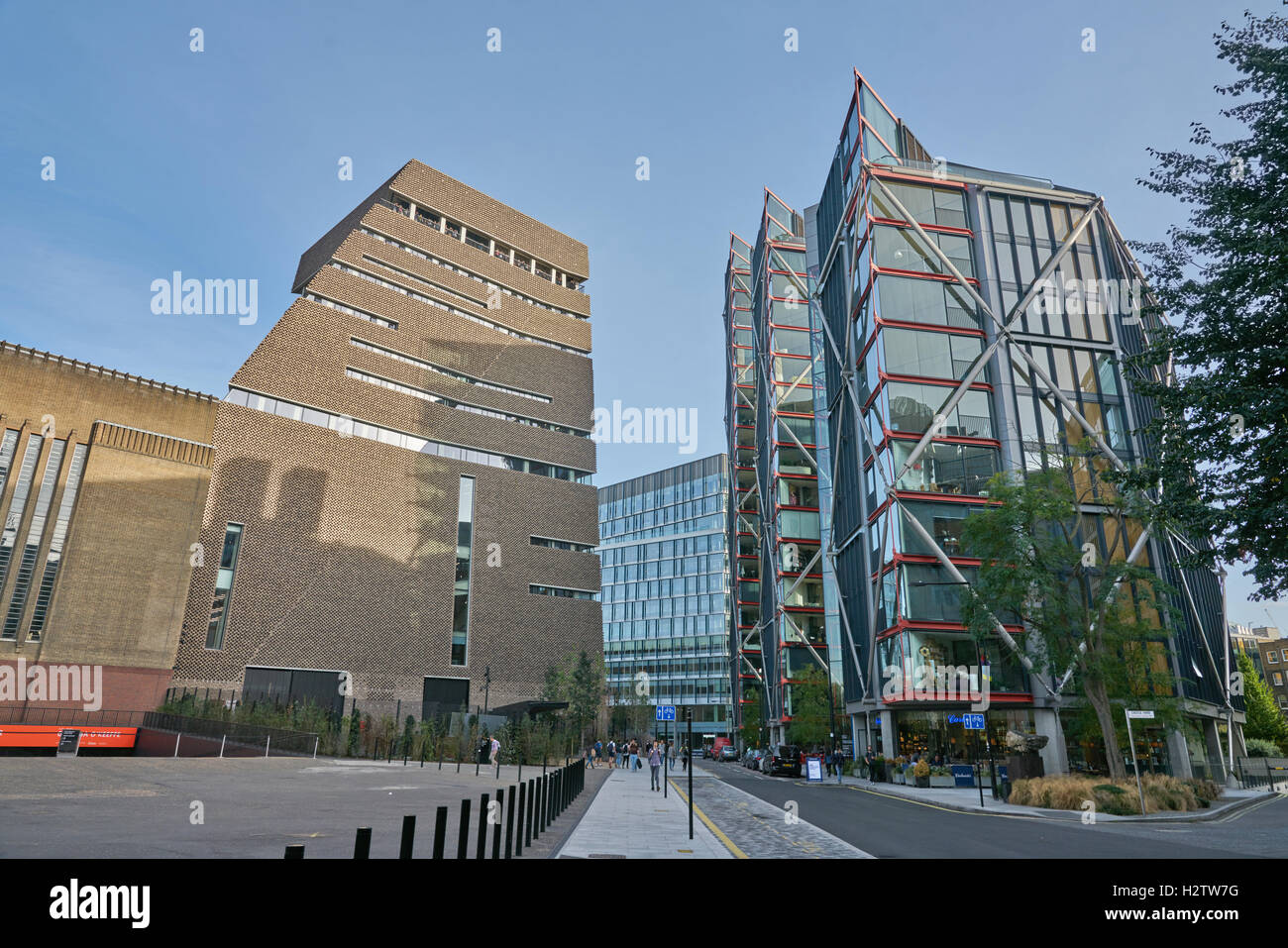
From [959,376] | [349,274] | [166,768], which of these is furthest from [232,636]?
[959,376]

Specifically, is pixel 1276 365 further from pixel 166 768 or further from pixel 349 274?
pixel 349 274

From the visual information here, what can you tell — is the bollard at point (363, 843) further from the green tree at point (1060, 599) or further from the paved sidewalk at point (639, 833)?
the green tree at point (1060, 599)

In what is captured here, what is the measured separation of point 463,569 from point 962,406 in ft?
126

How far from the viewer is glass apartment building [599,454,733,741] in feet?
411

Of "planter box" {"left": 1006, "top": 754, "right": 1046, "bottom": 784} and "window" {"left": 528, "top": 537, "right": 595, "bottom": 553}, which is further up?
"window" {"left": 528, "top": 537, "right": 595, "bottom": 553}

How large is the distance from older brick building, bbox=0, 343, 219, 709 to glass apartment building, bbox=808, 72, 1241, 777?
4220 centimetres

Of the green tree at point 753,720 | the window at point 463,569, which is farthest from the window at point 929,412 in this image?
the green tree at point 753,720

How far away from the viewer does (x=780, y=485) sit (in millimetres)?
76562

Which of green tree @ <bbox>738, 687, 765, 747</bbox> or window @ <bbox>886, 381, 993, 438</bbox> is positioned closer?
window @ <bbox>886, 381, 993, 438</bbox>

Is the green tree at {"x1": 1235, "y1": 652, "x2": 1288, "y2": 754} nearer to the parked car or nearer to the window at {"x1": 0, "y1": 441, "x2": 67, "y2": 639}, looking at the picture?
the parked car

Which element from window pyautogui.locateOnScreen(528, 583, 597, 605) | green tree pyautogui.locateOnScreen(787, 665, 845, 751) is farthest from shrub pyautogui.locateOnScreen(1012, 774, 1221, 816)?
window pyautogui.locateOnScreen(528, 583, 597, 605)

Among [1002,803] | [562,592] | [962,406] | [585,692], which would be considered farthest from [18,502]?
[962,406]

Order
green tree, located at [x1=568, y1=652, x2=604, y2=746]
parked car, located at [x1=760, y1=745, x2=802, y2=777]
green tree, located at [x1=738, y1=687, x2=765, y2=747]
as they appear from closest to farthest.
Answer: parked car, located at [x1=760, y1=745, x2=802, y2=777] → green tree, located at [x1=568, y1=652, x2=604, y2=746] → green tree, located at [x1=738, y1=687, x2=765, y2=747]

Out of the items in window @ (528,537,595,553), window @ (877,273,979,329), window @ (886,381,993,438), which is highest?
window @ (877,273,979,329)
